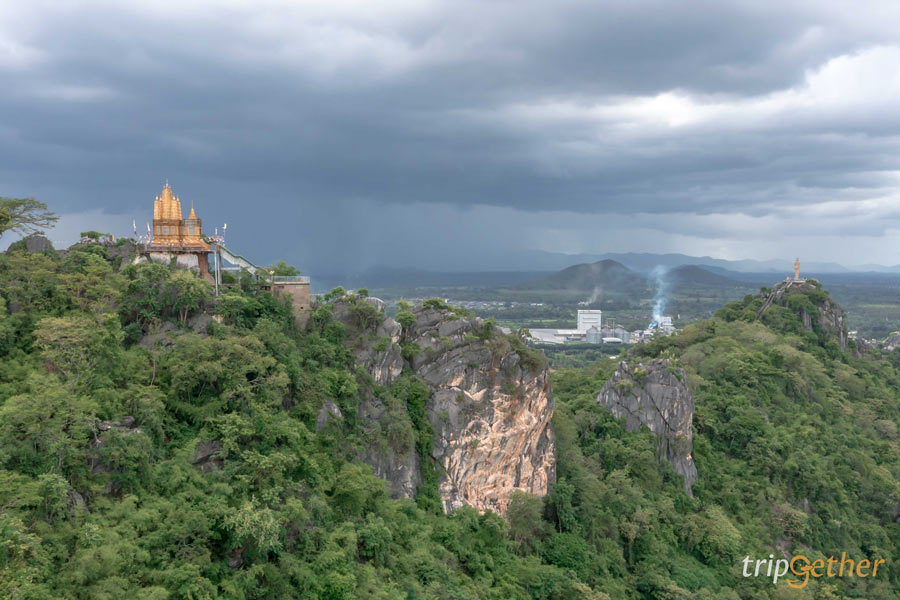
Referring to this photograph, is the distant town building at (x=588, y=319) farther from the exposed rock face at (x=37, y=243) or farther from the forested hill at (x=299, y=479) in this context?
the exposed rock face at (x=37, y=243)

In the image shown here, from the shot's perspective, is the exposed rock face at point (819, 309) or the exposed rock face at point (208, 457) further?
the exposed rock face at point (819, 309)

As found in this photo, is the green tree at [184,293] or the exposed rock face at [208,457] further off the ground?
the green tree at [184,293]

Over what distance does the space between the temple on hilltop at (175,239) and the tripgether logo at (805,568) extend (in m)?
41.7

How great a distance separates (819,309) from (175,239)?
7860cm

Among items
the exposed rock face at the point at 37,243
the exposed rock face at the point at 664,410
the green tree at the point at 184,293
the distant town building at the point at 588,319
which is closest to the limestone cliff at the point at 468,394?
the green tree at the point at 184,293

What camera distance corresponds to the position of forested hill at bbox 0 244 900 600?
21.3 metres

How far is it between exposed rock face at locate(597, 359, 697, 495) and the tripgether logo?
7336 millimetres

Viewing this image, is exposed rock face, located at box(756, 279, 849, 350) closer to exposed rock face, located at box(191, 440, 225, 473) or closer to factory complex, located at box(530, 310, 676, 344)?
factory complex, located at box(530, 310, 676, 344)

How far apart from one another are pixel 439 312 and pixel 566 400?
2461 centimetres

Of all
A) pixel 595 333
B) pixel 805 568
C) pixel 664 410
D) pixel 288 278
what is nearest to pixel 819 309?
pixel 664 410

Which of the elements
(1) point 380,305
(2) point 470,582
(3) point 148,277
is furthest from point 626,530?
(3) point 148,277

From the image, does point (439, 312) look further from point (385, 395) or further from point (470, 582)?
point (470, 582)

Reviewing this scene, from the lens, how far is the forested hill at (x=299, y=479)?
69.9 ft

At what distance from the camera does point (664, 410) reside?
171 ft
